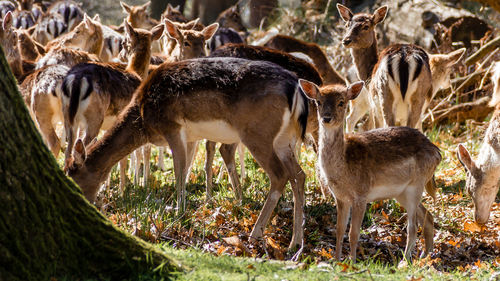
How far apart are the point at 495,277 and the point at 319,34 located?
12540 mm

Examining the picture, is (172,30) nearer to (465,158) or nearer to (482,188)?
(465,158)

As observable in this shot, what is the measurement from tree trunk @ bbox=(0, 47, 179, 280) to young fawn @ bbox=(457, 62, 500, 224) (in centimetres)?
476

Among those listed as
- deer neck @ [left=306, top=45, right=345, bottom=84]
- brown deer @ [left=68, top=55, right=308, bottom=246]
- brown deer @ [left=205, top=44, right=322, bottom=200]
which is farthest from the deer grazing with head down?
brown deer @ [left=68, top=55, right=308, bottom=246]

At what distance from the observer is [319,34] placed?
1731 centimetres

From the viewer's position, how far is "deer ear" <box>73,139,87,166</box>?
671 cm

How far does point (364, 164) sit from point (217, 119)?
1.60m

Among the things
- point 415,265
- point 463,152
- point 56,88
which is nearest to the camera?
point 415,265

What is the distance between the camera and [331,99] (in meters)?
5.85

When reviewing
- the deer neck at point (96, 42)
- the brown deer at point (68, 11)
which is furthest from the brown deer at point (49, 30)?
the deer neck at point (96, 42)

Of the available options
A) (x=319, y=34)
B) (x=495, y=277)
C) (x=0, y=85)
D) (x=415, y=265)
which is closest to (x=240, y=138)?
(x=415, y=265)

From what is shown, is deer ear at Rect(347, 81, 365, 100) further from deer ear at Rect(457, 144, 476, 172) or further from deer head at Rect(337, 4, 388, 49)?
deer head at Rect(337, 4, 388, 49)

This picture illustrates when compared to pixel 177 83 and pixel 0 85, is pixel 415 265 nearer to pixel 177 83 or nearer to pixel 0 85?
pixel 177 83

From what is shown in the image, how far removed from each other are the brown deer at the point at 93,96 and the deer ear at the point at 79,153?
807 millimetres

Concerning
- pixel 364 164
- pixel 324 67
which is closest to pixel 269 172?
pixel 364 164
